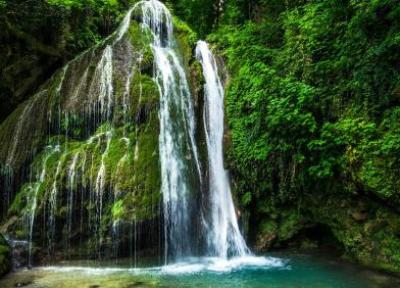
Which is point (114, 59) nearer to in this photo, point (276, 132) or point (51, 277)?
point (276, 132)

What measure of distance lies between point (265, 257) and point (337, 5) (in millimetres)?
5926

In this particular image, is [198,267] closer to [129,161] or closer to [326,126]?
[129,161]

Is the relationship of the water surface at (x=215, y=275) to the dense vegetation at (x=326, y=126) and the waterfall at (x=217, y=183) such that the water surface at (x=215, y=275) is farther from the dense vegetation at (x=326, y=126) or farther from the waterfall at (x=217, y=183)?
the dense vegetation at (x=326, y=126)

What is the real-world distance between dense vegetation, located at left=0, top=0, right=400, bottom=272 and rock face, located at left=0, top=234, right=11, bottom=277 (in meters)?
4.79

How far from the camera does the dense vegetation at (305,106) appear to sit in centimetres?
761

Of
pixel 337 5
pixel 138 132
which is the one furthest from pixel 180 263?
pixel 337 5

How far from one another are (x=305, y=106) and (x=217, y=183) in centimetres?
304

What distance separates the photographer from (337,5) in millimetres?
9008

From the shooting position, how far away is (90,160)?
30.3ft

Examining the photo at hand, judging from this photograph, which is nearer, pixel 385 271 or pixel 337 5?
pixel 385 271

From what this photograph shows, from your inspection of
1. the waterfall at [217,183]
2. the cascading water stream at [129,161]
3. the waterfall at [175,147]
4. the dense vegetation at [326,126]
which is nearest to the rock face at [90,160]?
the cascading water stream at [129,161]

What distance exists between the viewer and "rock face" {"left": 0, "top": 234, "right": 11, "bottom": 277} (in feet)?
24.8

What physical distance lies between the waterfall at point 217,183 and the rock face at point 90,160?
0.66 m

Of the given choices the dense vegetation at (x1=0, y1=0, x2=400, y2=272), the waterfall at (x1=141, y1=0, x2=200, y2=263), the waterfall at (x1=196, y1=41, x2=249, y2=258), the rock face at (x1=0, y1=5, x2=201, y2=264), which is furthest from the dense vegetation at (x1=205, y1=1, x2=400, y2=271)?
the rock face at (x1=0, y1=5, x2=201, y2=264)
